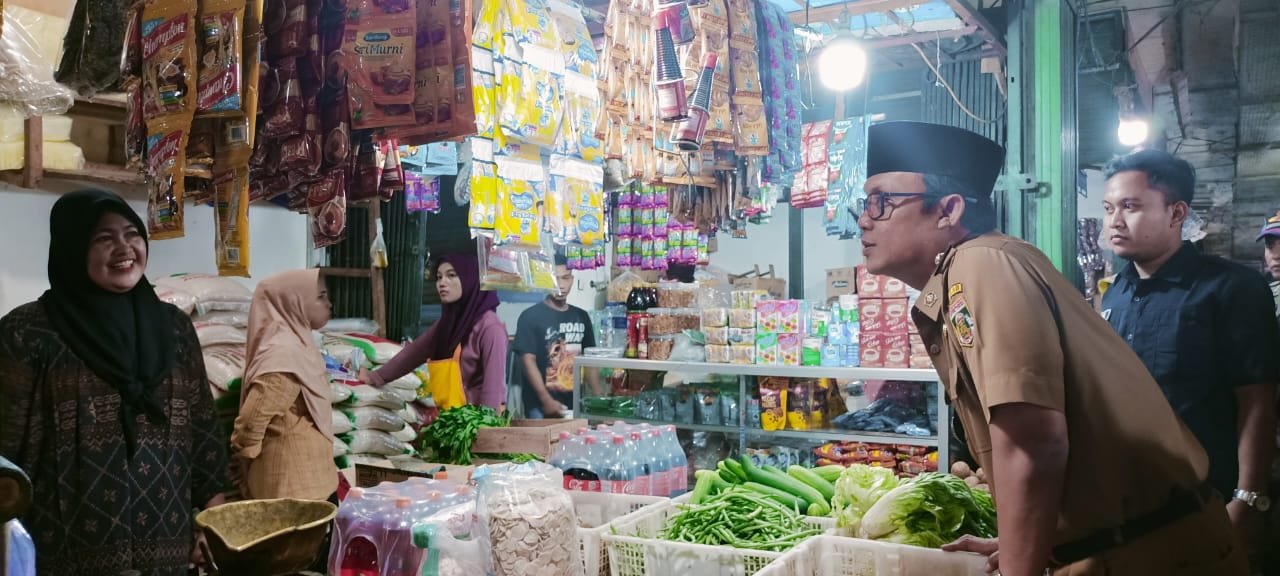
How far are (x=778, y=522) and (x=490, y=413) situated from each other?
6.95 ft

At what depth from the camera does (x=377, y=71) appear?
255cm

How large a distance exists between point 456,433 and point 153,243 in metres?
1.98

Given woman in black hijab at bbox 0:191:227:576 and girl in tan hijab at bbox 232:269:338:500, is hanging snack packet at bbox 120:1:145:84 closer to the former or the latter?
woman in black hijab at bbox 0:191:227:576

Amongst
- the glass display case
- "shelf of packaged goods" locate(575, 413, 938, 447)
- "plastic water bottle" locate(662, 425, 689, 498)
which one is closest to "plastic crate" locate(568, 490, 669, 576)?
"plastic water bottle" locate(662, 425, 689, 498)

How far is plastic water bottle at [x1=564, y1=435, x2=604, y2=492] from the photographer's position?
2.68 m

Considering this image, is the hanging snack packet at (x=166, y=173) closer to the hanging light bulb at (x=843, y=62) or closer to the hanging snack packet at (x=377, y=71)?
the hanging snack packet at (x=377, y=71)

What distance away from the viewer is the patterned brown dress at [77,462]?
8.74 feet

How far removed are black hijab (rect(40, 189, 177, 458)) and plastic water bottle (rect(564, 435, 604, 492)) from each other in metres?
1.32

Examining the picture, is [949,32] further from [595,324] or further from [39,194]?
[39,194]

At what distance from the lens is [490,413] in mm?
4172

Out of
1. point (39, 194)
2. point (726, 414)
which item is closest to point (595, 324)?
point (726, 414)

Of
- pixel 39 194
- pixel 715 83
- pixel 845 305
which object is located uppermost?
pixel 715 83

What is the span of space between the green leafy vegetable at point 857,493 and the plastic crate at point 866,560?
135 mm

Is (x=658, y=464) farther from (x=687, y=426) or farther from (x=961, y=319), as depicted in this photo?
(x=687, y=426)
